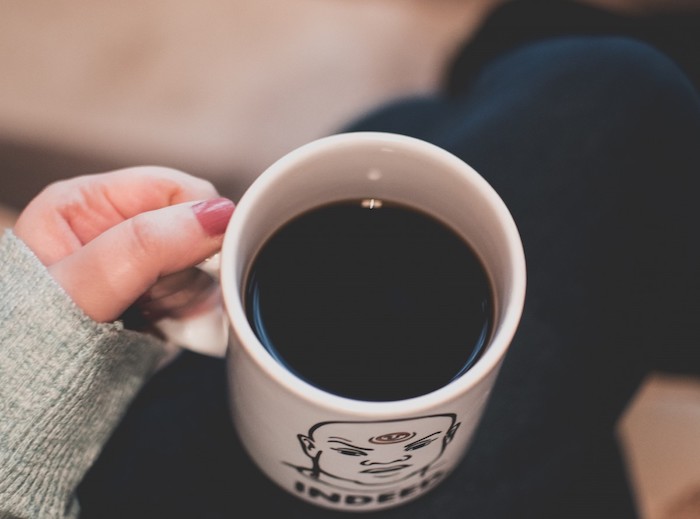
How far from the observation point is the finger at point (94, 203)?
570mm

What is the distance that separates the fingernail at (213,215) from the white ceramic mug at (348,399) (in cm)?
2

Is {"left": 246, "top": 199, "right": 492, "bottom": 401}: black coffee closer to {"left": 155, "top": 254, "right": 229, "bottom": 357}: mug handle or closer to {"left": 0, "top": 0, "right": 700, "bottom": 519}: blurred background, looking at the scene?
{"left": 155, "top": 254, "right": 229, "bottom": 357}: mug handle

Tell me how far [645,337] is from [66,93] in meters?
0.95

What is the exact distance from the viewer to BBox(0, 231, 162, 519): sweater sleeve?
1.67 feet

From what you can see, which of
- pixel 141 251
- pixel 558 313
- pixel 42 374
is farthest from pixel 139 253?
pixel 558 313

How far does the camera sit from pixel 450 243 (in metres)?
0.57

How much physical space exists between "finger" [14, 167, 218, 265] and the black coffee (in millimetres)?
92

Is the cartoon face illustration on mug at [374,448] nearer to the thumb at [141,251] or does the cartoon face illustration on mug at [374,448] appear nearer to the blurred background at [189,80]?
the thumb at [141,251]

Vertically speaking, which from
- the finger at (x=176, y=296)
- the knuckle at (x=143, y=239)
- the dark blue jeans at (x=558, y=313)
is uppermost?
the knuckle at (x=143, y=239)

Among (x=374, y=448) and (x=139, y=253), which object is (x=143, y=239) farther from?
(x=374, y=448)

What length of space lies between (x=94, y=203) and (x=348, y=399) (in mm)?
302

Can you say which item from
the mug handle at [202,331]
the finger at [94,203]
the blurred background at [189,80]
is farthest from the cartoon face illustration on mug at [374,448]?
the blurred background at [189,80]

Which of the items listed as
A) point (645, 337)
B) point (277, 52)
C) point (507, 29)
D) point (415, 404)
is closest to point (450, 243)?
point (415, 404)

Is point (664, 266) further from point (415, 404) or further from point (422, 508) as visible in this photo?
point (415, 404)
